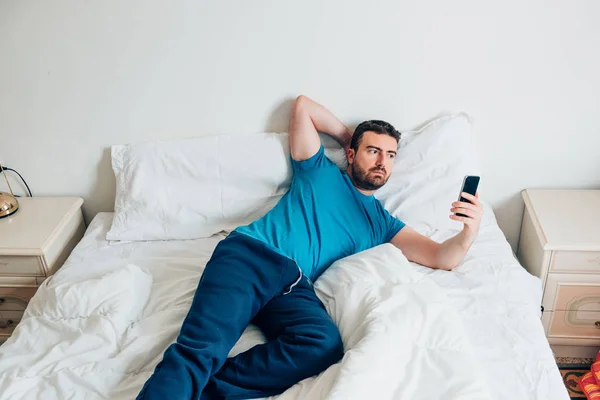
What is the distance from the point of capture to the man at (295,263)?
1.28 meters

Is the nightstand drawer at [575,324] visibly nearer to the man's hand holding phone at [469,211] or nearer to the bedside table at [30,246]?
the man's hand holding phone at [469,211]

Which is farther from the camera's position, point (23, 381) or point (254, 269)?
point (254, 269)

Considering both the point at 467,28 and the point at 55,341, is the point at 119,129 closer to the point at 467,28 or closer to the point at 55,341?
the point at 55,341

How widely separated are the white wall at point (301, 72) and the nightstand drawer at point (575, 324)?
0.49 meters

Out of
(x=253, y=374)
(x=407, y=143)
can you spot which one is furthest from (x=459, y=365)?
(x=407, y=143)

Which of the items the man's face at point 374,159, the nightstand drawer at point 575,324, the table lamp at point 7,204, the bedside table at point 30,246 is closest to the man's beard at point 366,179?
the man's face at point 374,159

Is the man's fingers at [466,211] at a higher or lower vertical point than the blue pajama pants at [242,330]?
higher

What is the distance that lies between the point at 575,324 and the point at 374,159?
3.10 feet

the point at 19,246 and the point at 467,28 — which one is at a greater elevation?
the point at 467,28

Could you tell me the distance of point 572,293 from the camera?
5.92ft

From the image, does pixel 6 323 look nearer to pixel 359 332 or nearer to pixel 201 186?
pixel 201 186

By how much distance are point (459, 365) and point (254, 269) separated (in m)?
0.63

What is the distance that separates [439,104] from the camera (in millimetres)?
1871

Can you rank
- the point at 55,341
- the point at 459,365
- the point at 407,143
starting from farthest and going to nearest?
1. the point at 407,143
2. the point at 55,341
3. the point at 459,365
